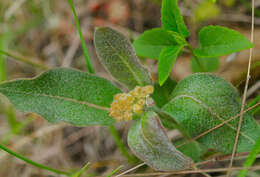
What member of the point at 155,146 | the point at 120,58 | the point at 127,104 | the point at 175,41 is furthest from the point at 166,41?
the point at 155,146

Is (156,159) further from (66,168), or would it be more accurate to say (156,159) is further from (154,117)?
(66,168)

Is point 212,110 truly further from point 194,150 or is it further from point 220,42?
point 194,150

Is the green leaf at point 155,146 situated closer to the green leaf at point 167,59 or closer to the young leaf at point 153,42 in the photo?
the green leaf at point 167,59

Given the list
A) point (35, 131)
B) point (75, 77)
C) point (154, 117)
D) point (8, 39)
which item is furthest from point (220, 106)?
point (8, 39)

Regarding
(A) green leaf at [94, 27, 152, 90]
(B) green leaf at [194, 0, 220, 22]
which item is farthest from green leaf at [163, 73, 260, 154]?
(B) green leaf at [194, 0, 220, 22]

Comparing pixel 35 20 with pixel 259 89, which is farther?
pixel 35 20
